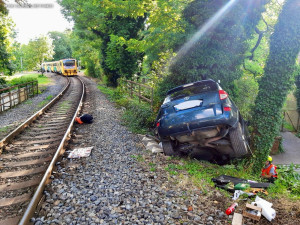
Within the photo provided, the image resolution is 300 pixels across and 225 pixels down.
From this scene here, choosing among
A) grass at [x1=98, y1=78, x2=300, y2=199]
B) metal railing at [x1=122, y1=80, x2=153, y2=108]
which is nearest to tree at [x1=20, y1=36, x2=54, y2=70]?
metal railing at [x1=122, y1=80, x2=153, y2=108]

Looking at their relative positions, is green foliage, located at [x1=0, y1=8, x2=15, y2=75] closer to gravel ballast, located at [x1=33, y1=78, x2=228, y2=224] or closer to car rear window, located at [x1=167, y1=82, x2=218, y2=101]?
gravel ballast, located at [x1=33, y1=78, x2=228, y2=224]

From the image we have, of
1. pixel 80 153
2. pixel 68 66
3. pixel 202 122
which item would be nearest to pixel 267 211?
pixel 202 122

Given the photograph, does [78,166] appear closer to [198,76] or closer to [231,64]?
[198,76]

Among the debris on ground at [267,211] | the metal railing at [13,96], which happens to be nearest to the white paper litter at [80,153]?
the debris on ground at [267,211]

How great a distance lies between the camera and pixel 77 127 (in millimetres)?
8180

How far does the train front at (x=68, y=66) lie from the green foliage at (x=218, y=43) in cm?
3104

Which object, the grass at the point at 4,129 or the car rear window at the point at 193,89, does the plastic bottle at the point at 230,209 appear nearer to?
the car rear window at the point at 193,89

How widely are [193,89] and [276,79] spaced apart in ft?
7.45

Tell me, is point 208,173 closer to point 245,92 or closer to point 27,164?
point 27,164

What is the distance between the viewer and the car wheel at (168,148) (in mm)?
5545

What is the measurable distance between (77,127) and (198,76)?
4718mm

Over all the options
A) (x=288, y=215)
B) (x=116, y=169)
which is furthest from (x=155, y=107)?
(x=288, y=215)

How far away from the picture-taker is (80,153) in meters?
5.61

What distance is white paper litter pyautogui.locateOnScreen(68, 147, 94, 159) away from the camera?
545 centimetres
